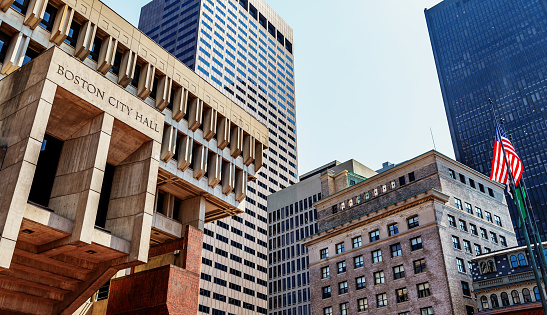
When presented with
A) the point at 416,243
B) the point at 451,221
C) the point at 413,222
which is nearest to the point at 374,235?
the point at 413,222

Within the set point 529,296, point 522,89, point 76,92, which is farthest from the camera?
point 522,89

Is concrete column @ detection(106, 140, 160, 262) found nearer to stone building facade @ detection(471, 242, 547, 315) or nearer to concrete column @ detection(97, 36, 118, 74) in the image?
concrete column @ detection(97, 36, 118, 74)

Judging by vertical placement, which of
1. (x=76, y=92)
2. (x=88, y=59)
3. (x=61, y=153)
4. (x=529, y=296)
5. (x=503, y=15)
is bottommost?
(x=529, y=296)

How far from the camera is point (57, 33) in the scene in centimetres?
4234

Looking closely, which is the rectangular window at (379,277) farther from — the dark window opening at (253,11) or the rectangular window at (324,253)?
the dark window opening at (253,11)

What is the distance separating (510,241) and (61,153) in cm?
6457

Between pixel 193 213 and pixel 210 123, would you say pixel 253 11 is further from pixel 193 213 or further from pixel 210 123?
pixel 193 213

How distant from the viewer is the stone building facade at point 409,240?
63250mm

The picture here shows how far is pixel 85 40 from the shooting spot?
44.1 metres

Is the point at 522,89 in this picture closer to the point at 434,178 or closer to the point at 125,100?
the point at 434,178

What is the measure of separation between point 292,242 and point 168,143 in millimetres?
74945

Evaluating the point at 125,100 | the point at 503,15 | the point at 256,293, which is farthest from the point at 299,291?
the point at 503,15

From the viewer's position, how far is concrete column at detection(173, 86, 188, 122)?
50969 millimetres

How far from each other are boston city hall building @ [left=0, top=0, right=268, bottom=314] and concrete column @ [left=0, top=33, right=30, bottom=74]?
0.27 ft
